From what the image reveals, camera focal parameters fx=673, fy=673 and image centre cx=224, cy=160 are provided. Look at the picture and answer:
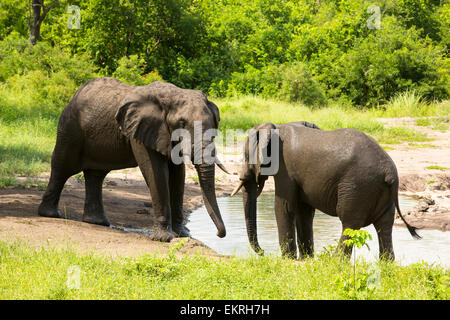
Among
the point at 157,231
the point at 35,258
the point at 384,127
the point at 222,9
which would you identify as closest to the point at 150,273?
the point at 35,258

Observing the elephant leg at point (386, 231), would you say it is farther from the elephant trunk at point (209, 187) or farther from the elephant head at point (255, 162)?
the elephant trunk at point (209, 187)

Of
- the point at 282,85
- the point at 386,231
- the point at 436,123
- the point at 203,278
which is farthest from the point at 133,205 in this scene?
the point at 282,85

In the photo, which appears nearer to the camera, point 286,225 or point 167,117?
point 286,225

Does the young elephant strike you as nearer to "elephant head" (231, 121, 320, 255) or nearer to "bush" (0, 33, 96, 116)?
"elephant head" (231, 121, 320, 255)

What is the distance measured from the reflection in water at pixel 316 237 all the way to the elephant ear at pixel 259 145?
0.97 metres

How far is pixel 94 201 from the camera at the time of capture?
9.06 meters

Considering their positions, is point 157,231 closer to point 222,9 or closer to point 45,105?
point 45,105

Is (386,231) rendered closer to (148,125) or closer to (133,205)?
(148,125)

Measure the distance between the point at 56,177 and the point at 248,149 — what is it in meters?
3.11

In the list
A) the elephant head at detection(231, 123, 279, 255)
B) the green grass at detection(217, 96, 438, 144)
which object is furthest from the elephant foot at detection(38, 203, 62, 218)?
the green grass at detection(217, 96, 438, 144)

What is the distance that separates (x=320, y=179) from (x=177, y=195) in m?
2.35

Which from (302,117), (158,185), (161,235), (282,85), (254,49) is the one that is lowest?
(302,117)

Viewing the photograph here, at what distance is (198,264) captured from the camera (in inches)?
240

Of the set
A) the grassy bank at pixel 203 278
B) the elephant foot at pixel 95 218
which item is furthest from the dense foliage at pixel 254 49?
the grassy bank at pixel 203 278
